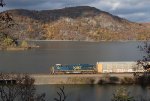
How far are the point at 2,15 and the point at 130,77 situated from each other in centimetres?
4948

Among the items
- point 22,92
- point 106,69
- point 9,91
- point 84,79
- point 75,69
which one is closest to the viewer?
point 9,91

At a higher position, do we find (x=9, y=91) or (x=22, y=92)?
(x=9, y=91)

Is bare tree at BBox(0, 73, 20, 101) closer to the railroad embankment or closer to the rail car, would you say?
the railroad embankment

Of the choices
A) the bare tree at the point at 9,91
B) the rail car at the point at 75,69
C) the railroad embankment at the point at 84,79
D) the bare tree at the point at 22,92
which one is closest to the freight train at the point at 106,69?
the rail car at the point at 75,69

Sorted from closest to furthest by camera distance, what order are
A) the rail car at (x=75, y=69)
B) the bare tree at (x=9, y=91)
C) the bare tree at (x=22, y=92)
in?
the bare tree at (x=9, y=91), the bare tree at (x=22, y=92), the rail car at (x=75, y=69)

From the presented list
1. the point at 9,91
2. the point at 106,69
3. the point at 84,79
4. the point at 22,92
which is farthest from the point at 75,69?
the point at 9,91

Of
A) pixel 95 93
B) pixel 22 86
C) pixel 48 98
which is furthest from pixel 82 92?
pixel 22 86

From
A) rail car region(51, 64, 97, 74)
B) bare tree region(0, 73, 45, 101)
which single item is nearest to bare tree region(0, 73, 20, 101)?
bare tree region(0, 73, 45, 101)

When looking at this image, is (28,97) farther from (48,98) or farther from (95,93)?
(95,93)

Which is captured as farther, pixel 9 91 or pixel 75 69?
pixel 75 69

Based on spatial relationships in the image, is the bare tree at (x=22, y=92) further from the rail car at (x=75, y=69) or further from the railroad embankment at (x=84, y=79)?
the rail car at (x=75, y=69)

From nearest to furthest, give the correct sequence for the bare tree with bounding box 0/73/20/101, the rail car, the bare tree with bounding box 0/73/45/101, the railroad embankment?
the bare tree with bounding box 0/73/20/101 < the bare tree with bounding box 0/73/45/101 < the railroad embankment < the rail car

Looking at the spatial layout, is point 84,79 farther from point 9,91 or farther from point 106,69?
point 9,91

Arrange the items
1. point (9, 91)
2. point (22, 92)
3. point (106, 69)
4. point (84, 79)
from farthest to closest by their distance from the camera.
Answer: point (106, 69) < point (84, 79) < point (22, 92) < point (9, 91)
